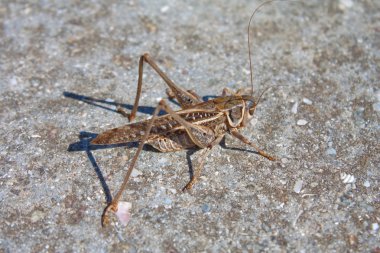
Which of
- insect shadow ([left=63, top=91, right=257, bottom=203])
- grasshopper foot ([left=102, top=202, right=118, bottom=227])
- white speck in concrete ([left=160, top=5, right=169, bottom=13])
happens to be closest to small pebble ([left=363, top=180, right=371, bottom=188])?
insect shadow ([left=63, top=91, right=257, bottom=203])

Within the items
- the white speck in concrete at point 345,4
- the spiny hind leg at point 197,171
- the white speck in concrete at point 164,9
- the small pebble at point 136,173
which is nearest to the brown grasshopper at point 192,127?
the spiny hind leg at point 197,171

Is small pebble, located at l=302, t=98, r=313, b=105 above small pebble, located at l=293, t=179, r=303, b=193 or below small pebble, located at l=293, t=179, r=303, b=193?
above

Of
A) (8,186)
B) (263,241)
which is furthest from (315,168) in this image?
(8,186)

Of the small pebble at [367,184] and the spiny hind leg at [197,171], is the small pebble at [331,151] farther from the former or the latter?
the spiny hind leg at [197,171]

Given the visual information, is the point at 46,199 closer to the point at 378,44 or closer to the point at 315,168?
the point at 315,168

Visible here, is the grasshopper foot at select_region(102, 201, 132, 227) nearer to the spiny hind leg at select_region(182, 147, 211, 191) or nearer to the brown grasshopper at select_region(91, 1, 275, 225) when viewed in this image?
the brown grasshopper at select_region(91, 1, 275, 225)

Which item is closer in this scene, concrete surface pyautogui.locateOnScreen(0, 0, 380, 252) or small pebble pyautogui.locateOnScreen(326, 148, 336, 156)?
concrete surface pyautogui.locateOnScreen(0, 0, 380, 252)

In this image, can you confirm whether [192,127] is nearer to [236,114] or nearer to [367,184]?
[236,114]

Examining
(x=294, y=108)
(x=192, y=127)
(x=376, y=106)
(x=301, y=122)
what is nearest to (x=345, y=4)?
(x=376, y=106)
